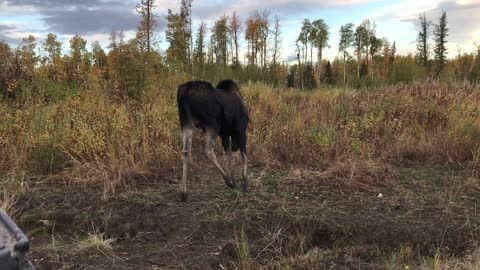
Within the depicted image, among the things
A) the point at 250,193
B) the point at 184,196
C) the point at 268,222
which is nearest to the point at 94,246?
the point at 184,196

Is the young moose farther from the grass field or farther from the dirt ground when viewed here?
the grass field

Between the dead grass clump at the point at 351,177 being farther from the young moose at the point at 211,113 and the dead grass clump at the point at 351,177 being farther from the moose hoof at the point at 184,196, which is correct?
the moose hoof at the point at 184,196

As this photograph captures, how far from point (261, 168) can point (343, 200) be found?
1.69m

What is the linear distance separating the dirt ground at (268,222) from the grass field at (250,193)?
2cm

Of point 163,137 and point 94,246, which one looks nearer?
point 94,246

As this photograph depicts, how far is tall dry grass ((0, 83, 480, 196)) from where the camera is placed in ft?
21.4

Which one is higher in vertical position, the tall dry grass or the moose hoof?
the tall dry grass

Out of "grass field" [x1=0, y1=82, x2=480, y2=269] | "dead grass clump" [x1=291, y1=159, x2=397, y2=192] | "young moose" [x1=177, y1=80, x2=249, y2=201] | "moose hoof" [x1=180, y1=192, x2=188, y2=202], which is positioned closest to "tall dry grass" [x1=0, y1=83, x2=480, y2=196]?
"grass field" [x1=0, y1=82, x2=480, y2=269]

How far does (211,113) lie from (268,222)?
1.35 m

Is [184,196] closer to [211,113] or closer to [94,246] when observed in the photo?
[211,113]

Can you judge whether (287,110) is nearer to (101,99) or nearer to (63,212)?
(101,99)

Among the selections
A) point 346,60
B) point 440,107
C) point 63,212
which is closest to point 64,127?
point 63,212

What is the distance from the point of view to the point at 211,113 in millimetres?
5113

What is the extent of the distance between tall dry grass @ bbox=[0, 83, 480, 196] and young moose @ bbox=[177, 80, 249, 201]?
132 cm
